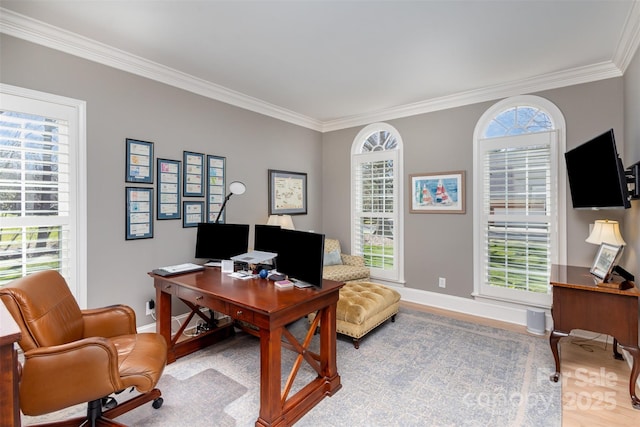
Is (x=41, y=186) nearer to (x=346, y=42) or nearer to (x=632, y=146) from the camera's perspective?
(x=346, y=42)

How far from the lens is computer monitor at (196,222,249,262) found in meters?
3.03

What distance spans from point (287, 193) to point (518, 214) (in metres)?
2.93

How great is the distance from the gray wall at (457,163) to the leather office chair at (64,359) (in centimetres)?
331

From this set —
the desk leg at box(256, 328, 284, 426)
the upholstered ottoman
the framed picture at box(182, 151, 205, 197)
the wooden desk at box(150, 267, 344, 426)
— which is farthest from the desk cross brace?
the framed picture at box(182, 151, 205, 197)

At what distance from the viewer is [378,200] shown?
4.62 meters

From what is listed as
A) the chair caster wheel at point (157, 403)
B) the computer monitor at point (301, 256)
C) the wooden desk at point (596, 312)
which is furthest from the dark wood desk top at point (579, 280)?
the chair caster wheel at point (157, 403)

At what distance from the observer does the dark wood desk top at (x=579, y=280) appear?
2146mm

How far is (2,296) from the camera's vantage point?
1595mm

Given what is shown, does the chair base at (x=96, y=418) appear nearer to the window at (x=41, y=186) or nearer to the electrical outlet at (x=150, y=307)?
the window at (x=41, y=186)

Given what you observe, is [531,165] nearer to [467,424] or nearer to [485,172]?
[485,172]

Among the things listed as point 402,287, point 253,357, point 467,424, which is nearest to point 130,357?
point 253,357

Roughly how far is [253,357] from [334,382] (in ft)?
2.81

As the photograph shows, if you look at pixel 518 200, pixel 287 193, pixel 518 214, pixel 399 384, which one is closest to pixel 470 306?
pixel 518 214

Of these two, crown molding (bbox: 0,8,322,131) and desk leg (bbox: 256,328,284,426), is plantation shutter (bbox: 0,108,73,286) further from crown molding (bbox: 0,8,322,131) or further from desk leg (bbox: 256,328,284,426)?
desk leg (bbox: 256,328,284,426)
